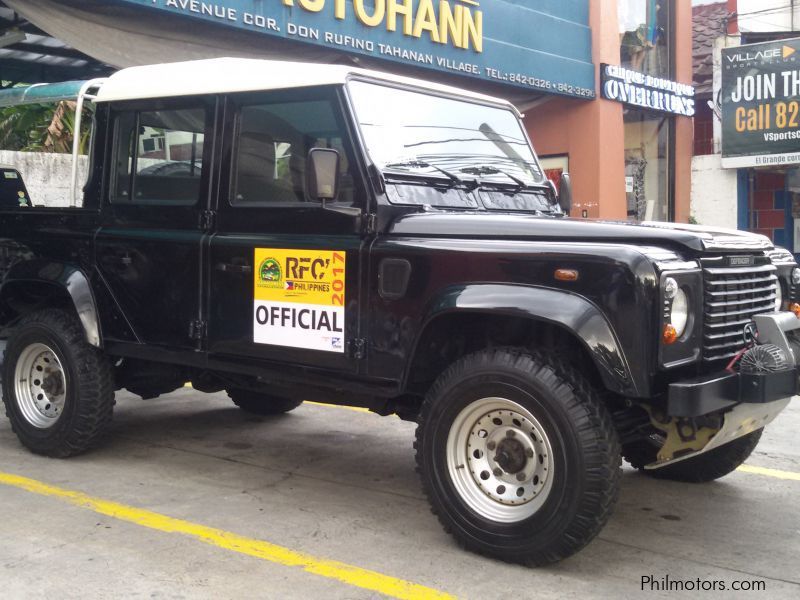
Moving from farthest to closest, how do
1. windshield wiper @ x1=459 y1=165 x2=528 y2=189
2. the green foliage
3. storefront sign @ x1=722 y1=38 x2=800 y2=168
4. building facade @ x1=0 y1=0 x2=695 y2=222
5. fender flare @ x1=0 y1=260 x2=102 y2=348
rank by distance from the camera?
storefront sign @ x1=722 y1=38 x2=800 y2=168, building facade @ x1=0 y1=0 x2=695 y2=222, the green foliage, fender flare @ x1=0 y1=260 x2=102 y2=348, windshield wiper @ x1=459 y1=165 x2=528 y2=189

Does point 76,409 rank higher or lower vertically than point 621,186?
lower

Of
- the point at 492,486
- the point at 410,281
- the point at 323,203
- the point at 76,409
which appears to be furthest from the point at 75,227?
the point at 492,486

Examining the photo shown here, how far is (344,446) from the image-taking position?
20.3 ft

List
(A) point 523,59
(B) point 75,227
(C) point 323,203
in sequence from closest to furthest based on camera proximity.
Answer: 1. (C) point 323,203
2. (B) point 75,227
3. (A) point 523,59

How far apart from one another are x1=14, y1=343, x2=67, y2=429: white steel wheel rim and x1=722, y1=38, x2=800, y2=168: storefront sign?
47.3ft

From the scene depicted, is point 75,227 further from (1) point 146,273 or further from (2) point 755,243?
(2) point 755,243

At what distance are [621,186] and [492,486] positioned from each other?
13359 mm

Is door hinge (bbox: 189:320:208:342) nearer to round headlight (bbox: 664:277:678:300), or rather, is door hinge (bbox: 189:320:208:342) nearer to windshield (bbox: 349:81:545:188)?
windshield (bbox: 349:81:545:188)

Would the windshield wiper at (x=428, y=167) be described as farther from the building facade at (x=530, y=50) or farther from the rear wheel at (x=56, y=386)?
the building facade at (x=530, y=50)

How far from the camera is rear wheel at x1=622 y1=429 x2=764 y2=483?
191 inches

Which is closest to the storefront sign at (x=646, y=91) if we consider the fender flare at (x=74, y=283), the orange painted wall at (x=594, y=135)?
the orange painted wall at (x=594, y=135)

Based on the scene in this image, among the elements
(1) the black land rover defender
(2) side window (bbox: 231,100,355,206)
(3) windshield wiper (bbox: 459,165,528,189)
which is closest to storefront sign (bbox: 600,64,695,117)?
(1) the black land rover defender

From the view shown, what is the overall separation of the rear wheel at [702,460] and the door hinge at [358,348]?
1.56 m

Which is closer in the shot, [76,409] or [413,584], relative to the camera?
[413,584]
